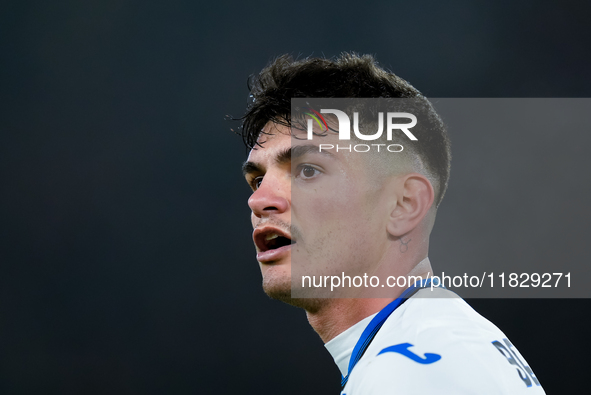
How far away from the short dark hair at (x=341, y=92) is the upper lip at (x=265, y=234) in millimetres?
310

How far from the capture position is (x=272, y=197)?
1490 mm

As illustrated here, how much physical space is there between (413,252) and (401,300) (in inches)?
8.5

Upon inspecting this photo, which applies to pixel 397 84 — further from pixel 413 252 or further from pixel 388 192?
pixel 413 252

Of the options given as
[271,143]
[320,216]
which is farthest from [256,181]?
[320,216]

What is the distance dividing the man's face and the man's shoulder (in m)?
0.30

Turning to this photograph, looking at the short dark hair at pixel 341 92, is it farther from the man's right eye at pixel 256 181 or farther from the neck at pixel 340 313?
the neck at pixel 340 313

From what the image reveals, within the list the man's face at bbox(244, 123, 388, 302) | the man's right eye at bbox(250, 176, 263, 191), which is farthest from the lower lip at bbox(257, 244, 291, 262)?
the man's right eye at bbox(250, 176, 263, 191)

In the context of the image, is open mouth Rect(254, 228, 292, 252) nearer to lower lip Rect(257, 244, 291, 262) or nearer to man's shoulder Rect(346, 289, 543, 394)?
lower lip Rect(257, 244, 291, 262)

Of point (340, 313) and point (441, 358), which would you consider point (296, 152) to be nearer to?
point (340, 313)

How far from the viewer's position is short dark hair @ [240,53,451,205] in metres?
1.68

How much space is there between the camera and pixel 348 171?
4.92 ft

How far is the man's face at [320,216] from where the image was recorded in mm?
1469

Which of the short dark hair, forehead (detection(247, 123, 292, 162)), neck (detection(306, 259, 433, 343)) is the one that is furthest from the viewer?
the short dark hair

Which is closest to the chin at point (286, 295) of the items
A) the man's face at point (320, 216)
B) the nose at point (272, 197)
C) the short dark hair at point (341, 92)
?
the man's face at point (320, 216)
